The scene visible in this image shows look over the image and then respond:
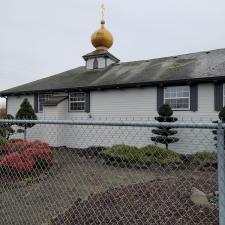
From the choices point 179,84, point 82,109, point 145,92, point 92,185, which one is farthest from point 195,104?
point 92,185

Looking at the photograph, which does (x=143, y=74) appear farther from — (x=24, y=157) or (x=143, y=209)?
(x=143, y=209)

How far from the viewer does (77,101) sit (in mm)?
16297

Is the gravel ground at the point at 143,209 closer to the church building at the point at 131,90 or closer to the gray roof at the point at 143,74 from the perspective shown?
the church building at the point at 131,90

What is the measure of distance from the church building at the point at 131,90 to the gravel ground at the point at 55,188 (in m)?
5.65

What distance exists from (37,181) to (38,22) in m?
9.67

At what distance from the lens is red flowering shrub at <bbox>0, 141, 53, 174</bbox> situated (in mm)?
7293

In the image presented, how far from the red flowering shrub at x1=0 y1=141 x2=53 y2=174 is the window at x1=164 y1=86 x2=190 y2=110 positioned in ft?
22.4

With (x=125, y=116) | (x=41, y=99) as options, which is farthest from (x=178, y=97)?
(x=41, y=99)

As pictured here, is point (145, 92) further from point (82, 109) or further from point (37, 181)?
point (37, 181)

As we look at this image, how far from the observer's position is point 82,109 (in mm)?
16141

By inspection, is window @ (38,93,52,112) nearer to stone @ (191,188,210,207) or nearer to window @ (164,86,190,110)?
window @ (164,86,190,110)

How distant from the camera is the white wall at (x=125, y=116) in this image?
12.6m

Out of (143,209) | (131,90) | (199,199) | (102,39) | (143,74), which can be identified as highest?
(102,39)

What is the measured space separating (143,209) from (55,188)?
329 cm
